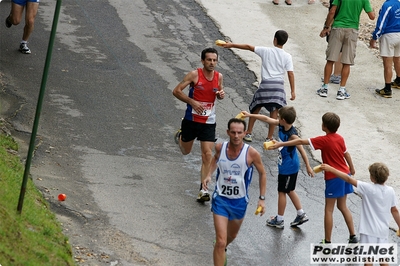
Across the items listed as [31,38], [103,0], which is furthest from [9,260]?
[103,0]

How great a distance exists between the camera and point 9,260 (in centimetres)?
670

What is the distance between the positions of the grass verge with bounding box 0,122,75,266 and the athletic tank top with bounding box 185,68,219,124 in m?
2.37

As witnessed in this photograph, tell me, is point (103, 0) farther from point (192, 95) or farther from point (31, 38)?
point (192, 95)

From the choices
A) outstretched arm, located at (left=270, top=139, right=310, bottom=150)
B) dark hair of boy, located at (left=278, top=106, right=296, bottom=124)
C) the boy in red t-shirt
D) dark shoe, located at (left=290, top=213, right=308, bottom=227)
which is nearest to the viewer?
outstretched arm, located at (left=270, top=139, right=310, bottom=150)

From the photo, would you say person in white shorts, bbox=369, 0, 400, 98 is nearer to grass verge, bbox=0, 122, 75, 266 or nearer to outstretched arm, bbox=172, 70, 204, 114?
outstretched arm, bbox=172, 70, 204, 114

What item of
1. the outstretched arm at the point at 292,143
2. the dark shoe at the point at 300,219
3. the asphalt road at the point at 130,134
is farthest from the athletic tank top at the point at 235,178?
the dark shoe at the point at 300,219

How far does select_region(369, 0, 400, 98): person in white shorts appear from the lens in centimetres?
1467

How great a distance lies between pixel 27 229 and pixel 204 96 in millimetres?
3503

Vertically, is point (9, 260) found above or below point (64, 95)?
above

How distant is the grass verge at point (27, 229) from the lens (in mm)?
7031

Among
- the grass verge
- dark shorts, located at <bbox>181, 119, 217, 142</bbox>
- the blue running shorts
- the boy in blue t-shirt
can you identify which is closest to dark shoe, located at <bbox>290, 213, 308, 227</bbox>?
the boy in blue t-shirt

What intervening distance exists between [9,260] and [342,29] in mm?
9499

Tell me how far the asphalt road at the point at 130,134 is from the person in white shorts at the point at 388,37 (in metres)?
2.46

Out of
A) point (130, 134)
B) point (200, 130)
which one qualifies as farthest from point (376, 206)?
point (130, 134)
